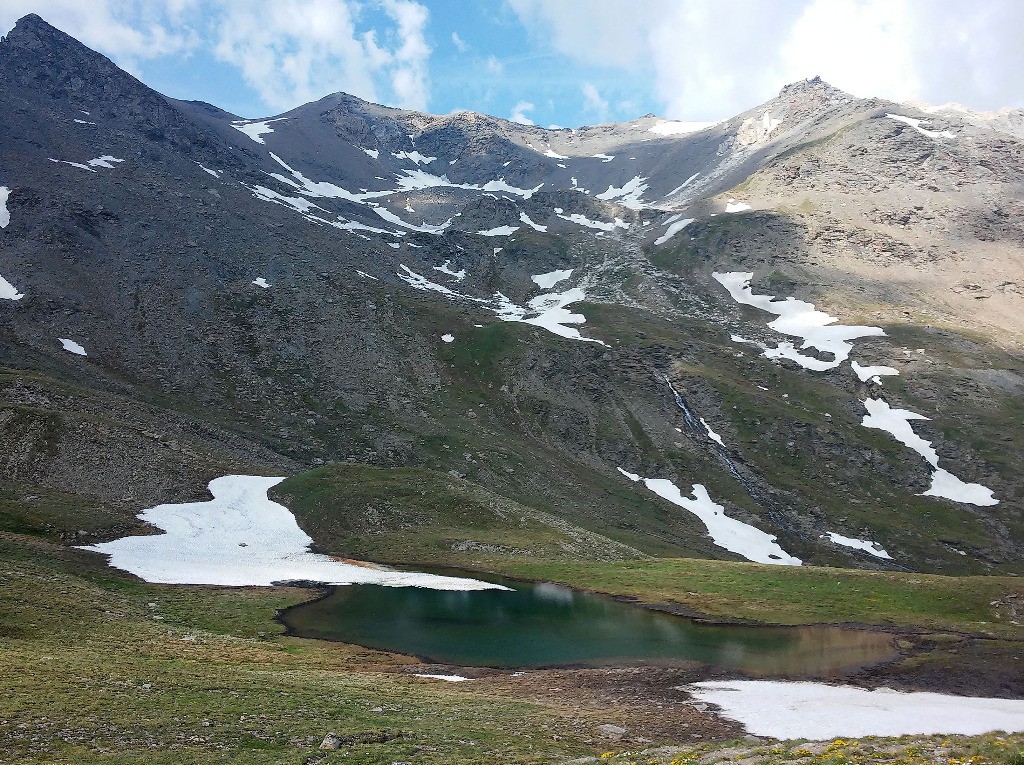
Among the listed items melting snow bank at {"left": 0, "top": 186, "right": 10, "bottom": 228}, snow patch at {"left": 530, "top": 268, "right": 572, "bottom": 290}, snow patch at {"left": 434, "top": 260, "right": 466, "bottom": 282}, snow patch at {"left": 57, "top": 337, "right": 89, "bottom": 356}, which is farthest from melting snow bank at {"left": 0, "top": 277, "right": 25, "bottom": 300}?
snow patch at {"left": 530, "top": 268, "right": 572, "bottom": 290}

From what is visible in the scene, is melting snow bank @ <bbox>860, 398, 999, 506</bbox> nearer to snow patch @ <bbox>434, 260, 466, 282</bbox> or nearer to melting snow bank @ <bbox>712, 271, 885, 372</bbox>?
melting snow bank @ <bbox>712, 271, 885, 372</bbox>

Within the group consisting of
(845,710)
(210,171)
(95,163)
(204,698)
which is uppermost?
(210,171)

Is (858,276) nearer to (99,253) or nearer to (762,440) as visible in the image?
(762,440)

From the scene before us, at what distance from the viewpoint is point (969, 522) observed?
97.4 m

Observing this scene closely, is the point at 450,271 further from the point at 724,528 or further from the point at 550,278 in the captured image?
the point at 724,528

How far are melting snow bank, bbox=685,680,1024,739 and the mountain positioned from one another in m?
32.7

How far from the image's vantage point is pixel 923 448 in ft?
367

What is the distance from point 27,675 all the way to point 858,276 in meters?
185

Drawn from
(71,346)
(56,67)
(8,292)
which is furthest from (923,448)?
(56,67)

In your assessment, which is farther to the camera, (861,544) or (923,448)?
(923,448)

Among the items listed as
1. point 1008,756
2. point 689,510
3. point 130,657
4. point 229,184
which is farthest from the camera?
point 229,184

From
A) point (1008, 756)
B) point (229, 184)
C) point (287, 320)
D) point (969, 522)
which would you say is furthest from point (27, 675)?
point (229, 184)

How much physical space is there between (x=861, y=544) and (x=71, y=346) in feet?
409

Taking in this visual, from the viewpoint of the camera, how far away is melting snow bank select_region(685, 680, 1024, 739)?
72.8 ft
